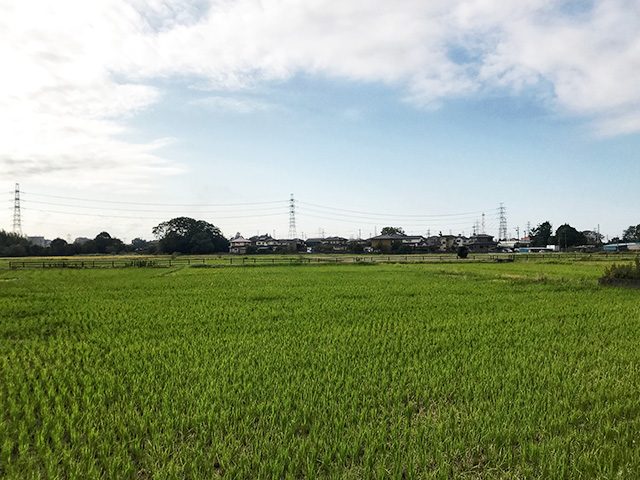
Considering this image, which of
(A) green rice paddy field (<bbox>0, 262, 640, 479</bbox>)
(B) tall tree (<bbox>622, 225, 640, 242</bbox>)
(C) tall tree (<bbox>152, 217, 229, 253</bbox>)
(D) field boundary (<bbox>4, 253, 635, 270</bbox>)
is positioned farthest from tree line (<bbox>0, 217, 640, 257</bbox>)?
(A) green rice paddy field (<bbox>0, 262, 640, 479</bbox>)

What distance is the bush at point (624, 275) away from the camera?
Answer: 2028 cm

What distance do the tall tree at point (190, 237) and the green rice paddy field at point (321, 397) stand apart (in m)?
69.0

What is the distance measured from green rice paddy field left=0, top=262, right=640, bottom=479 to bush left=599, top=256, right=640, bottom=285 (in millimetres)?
10013

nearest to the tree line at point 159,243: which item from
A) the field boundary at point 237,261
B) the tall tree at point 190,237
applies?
the tall tree at point 190,237

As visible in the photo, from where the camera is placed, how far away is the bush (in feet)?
66.5

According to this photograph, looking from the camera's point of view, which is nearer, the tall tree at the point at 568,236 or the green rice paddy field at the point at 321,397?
the green rice paddy field at the point at 321,397

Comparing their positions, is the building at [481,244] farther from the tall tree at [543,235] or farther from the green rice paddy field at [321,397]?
the green rice paddy field at [321,397]

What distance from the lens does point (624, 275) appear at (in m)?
20.8

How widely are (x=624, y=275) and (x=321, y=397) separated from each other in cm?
2082

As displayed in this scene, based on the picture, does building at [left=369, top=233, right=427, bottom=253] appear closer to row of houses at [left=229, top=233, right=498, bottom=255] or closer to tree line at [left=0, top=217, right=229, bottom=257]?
row of houses at [left=229, top=233, right=498, bottom=255]

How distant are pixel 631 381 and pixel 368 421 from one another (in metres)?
4.16

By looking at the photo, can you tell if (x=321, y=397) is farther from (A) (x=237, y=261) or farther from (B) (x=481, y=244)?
(B) (x=481, y=244)

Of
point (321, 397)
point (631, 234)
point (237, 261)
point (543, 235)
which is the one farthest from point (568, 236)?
point (321, 397)

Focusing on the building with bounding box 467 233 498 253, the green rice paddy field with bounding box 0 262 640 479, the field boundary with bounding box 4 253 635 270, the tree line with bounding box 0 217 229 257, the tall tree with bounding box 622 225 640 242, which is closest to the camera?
the green rice paddy field with bounding box 0 262 640 479
